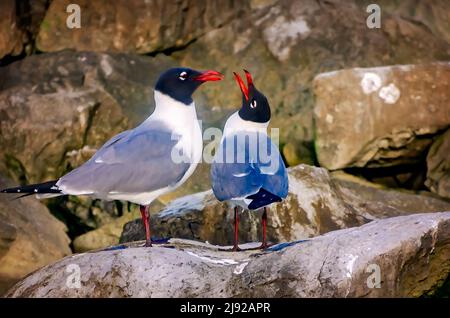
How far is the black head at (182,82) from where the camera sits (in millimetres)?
6527

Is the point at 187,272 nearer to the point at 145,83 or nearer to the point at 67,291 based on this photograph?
the point at 67,291

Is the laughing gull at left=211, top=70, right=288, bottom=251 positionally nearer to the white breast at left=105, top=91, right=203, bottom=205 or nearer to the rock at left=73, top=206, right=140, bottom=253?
the white breast at left=105, top=91, right=203, bottom=205

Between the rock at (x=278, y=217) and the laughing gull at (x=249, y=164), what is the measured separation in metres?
1.24

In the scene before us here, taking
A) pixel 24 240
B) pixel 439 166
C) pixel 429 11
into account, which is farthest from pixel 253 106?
pixel 429 11

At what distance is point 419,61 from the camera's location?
11.9m

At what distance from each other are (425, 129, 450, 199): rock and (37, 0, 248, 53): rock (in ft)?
9.82

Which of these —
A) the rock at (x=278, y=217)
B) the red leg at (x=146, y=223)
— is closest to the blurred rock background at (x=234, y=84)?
the rock at (x=278, y=217)

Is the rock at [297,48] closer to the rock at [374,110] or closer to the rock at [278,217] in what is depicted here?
the rock at [374,110]

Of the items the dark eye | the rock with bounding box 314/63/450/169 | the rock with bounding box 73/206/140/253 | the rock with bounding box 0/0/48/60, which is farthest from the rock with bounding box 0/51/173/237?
the dark eye

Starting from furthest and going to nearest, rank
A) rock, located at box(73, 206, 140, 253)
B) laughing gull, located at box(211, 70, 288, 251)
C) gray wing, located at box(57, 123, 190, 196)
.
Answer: rock, located at box(73, 206, 140, 253), gray wing, located at box(57, 123, 190, 196), laughing gull, located at box(211, 70, 288, 251)

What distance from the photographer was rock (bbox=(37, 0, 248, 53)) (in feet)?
37.4

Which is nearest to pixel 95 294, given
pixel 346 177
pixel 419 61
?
pixel 346 177

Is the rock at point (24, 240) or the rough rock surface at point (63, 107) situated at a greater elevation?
the rough rock surface at point (63, 107)
